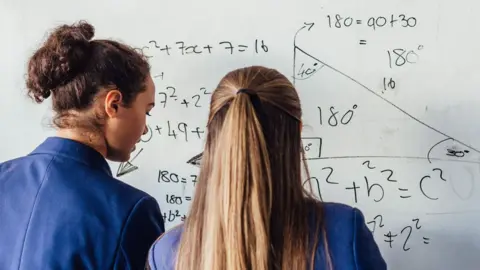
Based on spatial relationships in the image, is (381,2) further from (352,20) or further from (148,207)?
(148,207)

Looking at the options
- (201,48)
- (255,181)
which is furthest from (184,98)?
(255,181)

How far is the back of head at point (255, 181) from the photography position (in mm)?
701

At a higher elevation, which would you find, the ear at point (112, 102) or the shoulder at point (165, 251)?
the ear at point (112, 102)

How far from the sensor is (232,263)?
0.71m

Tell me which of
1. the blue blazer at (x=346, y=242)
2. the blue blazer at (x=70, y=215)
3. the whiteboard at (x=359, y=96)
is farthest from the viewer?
the whiteboard at (x=359, y=96)

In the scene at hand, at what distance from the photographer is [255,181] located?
705 mm

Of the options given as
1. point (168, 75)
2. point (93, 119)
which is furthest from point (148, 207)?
point (168, 75)

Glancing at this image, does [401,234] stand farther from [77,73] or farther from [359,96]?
[77,73]

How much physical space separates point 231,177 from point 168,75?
1.72 ft

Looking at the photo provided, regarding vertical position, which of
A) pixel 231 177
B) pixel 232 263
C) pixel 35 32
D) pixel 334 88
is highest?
pixel 35 32

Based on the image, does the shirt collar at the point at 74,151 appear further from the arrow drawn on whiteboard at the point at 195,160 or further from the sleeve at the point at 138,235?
the arrow drawn on whiteboard at the point at 195,160

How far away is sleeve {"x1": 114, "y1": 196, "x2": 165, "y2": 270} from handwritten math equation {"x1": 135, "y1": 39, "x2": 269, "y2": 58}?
40cm

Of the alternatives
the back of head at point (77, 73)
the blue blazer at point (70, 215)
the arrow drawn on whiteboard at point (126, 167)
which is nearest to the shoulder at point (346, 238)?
the blue blazer at point (70, 215)

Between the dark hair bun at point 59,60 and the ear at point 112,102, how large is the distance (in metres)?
0.06
